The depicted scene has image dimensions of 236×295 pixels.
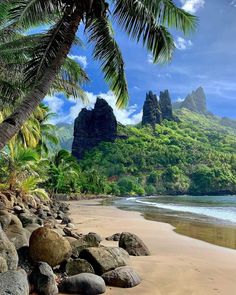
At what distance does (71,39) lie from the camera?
8.49 meters

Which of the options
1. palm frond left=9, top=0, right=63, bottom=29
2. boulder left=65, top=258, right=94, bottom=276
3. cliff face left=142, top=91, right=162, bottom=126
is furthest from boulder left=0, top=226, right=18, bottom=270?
cliff face left=142, top=91, right=162, bottom=126

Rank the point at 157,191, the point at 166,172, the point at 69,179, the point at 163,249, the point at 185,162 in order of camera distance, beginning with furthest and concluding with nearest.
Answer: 1. the point at 185,162
2. the point at 166,172
3. the point at 157,191
4. the point at 69,179
5. the point at 163,249

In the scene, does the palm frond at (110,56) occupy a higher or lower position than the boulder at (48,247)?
higher

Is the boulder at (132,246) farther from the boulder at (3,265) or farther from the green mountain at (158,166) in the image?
the green mountain at (158,166)

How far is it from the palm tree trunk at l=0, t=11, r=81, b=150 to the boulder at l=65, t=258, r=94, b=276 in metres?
2.44

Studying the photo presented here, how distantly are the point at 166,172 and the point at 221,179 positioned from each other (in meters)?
21.4

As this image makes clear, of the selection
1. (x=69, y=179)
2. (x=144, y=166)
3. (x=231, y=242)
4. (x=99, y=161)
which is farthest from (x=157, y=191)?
(x=231, y=242)

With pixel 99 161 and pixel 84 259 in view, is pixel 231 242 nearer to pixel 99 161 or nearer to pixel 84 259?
pixel 84 259

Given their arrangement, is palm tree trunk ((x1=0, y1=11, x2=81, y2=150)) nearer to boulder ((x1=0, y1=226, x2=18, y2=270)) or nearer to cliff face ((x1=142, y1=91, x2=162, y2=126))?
boulder ((x1=0, y1=226, x2=18, y2=270))

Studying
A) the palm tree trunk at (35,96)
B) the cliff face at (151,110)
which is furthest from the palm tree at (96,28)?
the cliff face at (151,110)

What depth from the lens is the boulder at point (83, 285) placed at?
609 centimetres

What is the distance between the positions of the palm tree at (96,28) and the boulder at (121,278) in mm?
3558

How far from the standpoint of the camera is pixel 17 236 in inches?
302

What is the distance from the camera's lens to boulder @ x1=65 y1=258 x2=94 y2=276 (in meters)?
6.87
